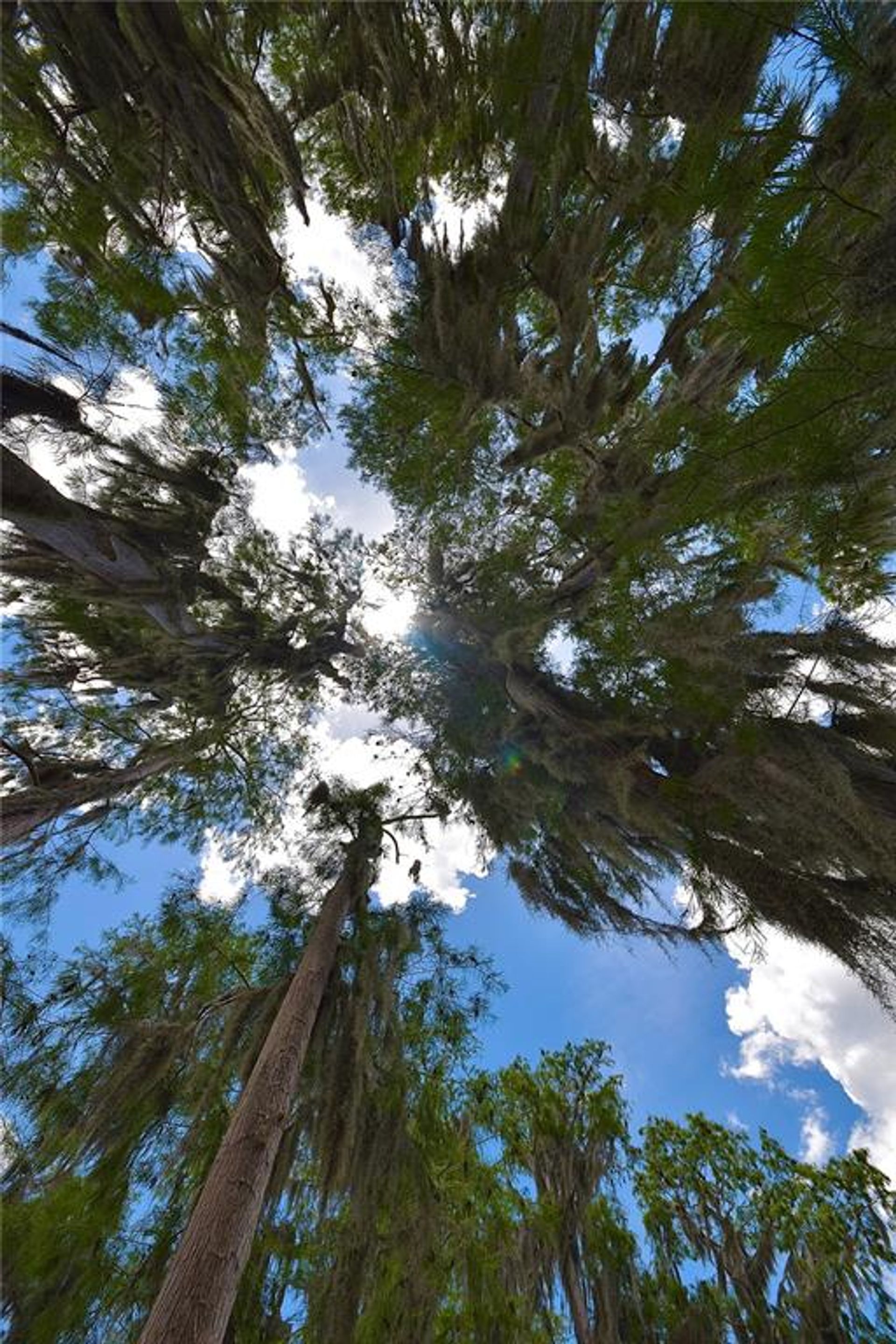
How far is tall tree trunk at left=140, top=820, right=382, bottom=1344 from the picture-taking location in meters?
1.91

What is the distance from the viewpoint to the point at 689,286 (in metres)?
4.33

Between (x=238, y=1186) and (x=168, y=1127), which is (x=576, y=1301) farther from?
(x=238, y=1186)

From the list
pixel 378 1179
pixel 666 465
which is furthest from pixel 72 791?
pixel 666 465

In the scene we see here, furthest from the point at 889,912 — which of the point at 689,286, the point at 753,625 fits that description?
the point at 689,286

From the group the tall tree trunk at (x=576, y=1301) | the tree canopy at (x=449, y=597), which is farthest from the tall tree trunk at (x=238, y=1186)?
the tall tree trunk at (x=576, y=1301)

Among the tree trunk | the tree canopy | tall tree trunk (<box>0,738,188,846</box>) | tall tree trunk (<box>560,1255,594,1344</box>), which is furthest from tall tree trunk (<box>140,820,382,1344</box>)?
tall tree trunk (<box>560,1255,594,1344</box>)

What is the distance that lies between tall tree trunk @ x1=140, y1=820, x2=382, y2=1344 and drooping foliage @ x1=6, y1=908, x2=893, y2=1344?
0.54 m

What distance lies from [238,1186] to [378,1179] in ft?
5.37

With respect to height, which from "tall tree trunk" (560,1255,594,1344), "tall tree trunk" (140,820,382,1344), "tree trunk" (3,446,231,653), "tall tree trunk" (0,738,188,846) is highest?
"tree trunk" (3,446,231,653)

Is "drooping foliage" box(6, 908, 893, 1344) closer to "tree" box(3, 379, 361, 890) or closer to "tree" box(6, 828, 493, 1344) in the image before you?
"tree" box(6, 828, 493, 1344)

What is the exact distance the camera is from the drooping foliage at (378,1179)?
3.36m

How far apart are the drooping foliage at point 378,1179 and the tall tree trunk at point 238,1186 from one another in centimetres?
54

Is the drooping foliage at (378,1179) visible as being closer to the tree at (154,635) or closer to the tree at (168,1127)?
the tree at (168,1127)

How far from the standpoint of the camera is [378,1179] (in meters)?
3.53
